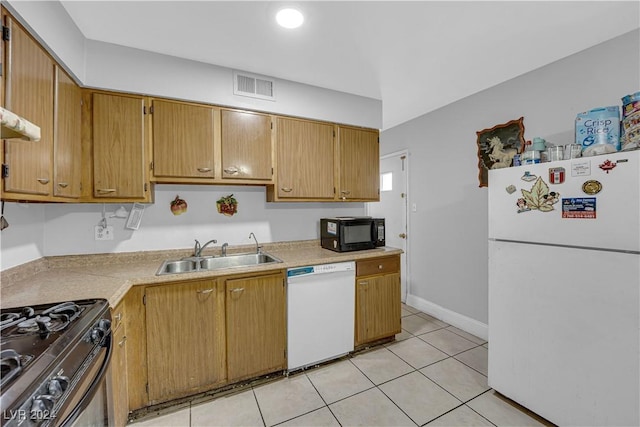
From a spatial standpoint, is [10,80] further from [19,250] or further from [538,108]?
[538,108]

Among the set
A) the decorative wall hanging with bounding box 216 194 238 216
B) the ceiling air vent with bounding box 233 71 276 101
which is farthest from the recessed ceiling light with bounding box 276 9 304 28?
the decorative wall hanging with bounding box 216 194 238 216

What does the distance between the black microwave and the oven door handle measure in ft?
5.62

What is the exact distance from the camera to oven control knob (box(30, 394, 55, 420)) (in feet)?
2.26

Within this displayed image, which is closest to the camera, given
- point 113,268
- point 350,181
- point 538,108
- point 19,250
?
point 19,250

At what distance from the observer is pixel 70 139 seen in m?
1.66

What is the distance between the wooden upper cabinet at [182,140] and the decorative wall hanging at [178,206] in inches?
12.2

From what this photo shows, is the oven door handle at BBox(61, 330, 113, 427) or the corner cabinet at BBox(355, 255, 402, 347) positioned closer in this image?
the oven door handle at BBox(61, 330, 113, 427)

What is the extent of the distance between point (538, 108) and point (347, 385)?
273 cm

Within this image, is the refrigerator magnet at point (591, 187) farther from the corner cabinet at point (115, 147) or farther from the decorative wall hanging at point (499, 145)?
the corner cabinet at point (115, 147)

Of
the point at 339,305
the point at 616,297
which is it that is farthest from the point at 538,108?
the point at 339,305

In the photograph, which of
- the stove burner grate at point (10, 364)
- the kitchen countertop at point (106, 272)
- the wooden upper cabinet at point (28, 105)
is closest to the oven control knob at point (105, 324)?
the kitchen countertop at point (106, 272)

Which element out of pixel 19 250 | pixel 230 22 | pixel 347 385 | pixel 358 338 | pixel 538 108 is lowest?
pixel 347 385

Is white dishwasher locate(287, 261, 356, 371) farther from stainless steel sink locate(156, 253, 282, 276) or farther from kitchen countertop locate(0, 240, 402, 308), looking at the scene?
stainless steel sink locate(156, 253, 282, 276)

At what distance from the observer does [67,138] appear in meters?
1.62
